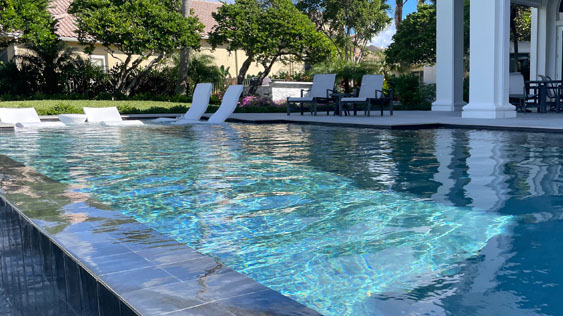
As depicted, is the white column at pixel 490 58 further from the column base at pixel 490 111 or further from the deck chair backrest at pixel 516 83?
the deck chair backrest at pixel 516 83

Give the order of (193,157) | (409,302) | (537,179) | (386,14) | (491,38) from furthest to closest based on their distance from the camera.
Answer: (386,14) → (491,38) → (193,157) → (537,179) → (409,302)

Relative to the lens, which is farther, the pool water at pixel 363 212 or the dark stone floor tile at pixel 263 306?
the pool water at pixel 363 212

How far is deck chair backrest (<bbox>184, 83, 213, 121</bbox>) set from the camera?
48.7 ft

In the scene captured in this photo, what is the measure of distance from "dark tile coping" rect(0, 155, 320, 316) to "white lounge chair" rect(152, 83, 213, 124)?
11410 mm

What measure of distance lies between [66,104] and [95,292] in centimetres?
1713

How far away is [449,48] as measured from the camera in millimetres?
15398

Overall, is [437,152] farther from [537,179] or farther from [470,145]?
[537,179]

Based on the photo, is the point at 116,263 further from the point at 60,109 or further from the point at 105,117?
the point at 60,109

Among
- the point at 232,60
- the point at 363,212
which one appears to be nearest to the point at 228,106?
the point at 363,212

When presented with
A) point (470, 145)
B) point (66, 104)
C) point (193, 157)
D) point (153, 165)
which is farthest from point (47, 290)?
point (66, 104)

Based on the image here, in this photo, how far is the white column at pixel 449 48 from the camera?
15.3 m

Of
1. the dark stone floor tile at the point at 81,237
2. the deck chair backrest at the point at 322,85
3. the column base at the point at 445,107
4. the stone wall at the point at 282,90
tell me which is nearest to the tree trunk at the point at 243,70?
the stone wall at the point at 282,90

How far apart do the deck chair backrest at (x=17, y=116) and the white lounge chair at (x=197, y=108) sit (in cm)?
303

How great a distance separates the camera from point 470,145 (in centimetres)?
828
